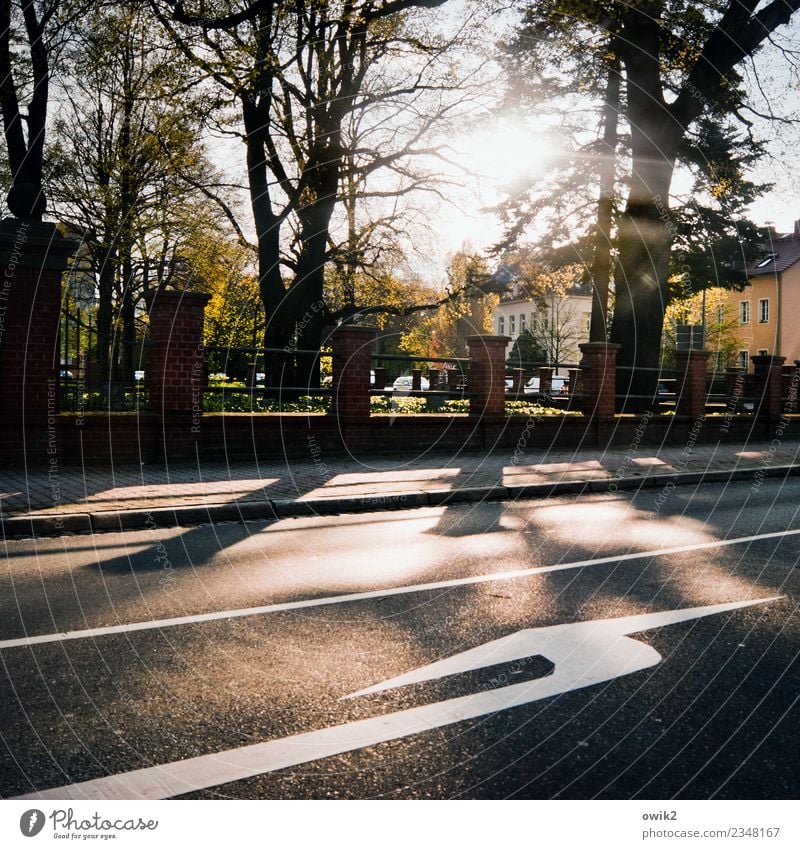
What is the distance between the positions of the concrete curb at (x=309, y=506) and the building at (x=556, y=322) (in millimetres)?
34525

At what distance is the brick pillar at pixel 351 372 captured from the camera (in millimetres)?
13602

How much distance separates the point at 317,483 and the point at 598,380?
29.4 ft

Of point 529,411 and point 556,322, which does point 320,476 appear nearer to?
point 529,411

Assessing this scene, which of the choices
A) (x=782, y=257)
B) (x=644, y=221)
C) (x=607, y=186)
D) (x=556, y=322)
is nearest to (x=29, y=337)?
(x=644, y=221)

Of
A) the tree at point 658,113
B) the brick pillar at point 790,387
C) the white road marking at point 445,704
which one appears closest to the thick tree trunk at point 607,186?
the tree at point 658,113

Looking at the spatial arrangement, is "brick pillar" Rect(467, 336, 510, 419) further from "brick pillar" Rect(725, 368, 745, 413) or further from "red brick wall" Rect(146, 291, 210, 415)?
"brick pillar" Rect(725, 368, 745, 413)

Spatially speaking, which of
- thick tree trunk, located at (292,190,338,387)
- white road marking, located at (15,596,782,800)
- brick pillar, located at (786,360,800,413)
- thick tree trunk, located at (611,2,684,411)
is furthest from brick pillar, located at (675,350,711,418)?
white road marking, located at (15,596,782,800)

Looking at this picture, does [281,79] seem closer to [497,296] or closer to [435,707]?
[497,296]

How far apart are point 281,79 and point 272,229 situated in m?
4.05

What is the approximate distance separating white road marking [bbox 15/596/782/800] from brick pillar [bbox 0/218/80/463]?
8.90 m

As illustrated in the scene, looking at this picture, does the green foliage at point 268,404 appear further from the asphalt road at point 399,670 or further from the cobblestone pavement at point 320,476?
the asphalt road at point 399,670

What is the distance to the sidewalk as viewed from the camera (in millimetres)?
8016
